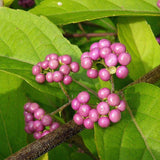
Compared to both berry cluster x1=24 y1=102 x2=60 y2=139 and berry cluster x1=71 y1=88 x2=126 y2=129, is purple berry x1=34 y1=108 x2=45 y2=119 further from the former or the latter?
berry cluster x1=71 y1=88 x2=126 y2=129

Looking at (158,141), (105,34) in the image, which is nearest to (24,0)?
(105,34)

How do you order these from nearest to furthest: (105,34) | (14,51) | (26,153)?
(26,153), (14,51), (105,34)

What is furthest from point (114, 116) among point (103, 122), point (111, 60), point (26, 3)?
point (26, 3)

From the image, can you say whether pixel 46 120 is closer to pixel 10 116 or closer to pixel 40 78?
pixel 40 78

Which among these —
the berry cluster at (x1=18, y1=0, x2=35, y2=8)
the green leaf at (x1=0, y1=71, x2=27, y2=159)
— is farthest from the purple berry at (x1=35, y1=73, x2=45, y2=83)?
the berry cluster at (x1=18, y1=0, x2=35, y2=8)

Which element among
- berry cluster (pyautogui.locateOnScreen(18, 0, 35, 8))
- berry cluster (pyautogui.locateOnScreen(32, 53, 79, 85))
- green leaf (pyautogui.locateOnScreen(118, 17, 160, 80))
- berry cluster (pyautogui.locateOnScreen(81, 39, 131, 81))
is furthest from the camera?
berry cluster (pyautogui.locateOnScreen(18, 0, 35, 8))

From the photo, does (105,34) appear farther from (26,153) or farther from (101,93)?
(26,153)

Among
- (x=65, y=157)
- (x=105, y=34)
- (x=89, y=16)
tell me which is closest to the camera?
(x=89, y=16)
